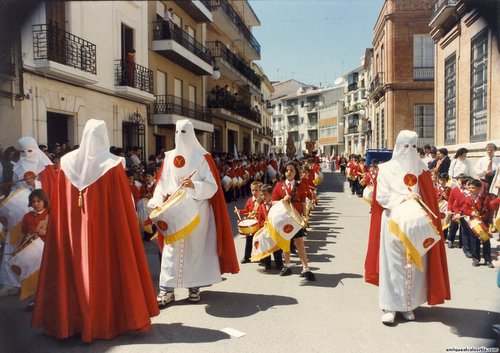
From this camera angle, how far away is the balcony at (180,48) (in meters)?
2.26

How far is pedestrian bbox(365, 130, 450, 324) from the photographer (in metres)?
4.26

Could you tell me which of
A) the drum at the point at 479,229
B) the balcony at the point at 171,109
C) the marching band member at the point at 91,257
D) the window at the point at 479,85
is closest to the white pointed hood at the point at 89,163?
the marching band member at the point at 91,257

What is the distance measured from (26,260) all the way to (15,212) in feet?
2.22

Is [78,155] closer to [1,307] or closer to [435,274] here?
[1,307]

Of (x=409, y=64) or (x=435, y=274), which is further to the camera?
(x=409, y=64)

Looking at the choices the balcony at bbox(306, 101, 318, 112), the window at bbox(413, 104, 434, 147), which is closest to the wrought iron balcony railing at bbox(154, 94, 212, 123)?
the window at bbox(413, 104, 434, 147)

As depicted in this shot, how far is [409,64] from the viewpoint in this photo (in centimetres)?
1099

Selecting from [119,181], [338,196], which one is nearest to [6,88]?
[119,181]

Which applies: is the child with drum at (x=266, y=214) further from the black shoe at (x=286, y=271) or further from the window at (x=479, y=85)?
the window at (x=479, y=85)

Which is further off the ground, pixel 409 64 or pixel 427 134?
pixel 409 64

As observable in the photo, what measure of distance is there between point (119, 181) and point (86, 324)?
118 centimetres

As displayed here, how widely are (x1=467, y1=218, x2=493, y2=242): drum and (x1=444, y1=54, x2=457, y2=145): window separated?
89.7 inches

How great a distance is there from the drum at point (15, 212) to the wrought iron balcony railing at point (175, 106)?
3.00 meters

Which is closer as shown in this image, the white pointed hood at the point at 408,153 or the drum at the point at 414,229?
the drum at the point at 414,229
